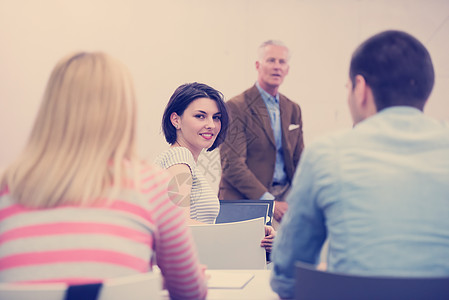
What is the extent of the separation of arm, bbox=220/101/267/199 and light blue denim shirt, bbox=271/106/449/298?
2.55 metres

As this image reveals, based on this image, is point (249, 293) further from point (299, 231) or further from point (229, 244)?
point (229, 244)

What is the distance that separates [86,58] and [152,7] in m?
3.67

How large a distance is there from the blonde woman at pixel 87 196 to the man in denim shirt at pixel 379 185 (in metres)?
0.29

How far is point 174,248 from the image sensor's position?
1154mm

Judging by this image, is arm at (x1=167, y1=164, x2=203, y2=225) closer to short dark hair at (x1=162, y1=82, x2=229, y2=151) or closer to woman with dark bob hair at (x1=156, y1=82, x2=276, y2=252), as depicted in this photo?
woman with dark bob hair at (x1=156, y1=82, x2=276, y2=252)

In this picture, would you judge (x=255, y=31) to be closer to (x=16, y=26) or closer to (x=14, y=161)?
(x=16, y=26)

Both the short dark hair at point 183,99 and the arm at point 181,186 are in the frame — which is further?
the short dark hair at point 183,99

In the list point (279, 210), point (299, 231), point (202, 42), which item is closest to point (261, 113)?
point (279, 210)

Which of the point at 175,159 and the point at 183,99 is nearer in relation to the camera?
the point at 175,159

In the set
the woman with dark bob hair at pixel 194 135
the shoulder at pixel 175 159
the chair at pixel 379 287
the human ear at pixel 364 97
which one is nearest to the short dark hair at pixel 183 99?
the woman with dark bob hair at pixel 194 135

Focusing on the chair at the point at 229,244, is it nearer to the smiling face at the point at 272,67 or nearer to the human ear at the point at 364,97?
the human ear at the point at 364,97

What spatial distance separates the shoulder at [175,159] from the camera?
7.68 feet

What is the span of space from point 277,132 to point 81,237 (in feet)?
10.1

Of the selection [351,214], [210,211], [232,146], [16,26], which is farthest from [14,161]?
[16,26]
